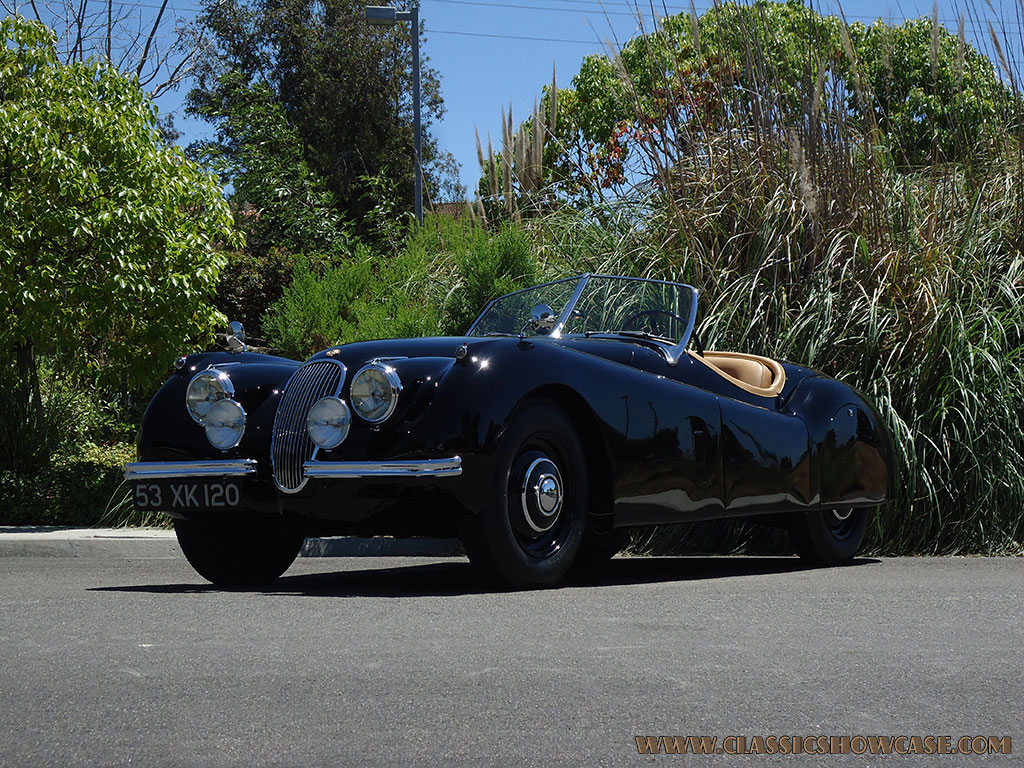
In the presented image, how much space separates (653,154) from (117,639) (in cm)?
596

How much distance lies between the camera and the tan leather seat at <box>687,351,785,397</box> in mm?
6559

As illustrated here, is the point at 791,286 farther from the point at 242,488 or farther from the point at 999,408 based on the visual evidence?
the point at 242,488

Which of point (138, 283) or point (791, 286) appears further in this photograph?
point (138, 283)

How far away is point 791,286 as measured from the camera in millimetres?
8336

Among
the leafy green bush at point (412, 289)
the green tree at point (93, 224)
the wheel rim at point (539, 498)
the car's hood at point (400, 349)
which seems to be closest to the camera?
the wheel rim at point (539, 498)

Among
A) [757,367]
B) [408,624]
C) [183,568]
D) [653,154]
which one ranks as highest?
[653,154]

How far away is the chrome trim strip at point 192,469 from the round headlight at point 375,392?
0.62 m

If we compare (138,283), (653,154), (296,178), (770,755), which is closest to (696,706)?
(770,755)

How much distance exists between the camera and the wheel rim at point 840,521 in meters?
7.12

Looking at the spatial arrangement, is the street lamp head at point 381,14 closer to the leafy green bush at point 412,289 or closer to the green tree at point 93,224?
the leafy green bush at point 412,289

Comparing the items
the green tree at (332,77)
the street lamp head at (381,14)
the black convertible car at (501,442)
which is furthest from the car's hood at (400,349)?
the green tree at (332,77)

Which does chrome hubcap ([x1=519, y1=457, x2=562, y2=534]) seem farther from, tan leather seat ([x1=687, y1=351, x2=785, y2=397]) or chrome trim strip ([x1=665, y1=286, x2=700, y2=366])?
tan leather seat ([x1=687, y1=351, x2=785, y2=397])

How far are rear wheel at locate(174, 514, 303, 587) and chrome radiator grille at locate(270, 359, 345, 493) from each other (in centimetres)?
57

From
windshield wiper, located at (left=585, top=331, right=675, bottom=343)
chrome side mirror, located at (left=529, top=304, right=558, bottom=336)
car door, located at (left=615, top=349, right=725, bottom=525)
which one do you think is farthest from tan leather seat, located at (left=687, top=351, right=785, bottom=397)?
chrome side mirror, located at (left=529, top=304, right=558, bottom=336)
